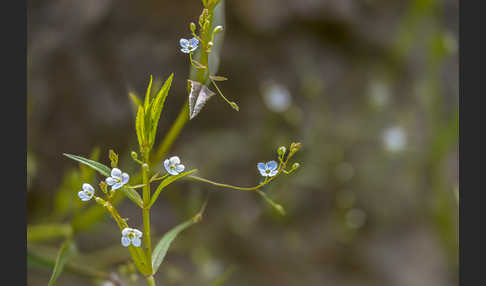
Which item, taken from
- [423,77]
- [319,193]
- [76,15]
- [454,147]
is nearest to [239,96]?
[319,193]

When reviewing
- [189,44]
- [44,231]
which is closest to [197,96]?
[189,44]

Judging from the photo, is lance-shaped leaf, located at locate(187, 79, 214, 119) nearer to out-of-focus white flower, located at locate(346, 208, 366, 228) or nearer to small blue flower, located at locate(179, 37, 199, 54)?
small blue flower, located at locate(179, 37, 199, 54)

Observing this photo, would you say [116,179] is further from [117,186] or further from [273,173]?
[273,173]

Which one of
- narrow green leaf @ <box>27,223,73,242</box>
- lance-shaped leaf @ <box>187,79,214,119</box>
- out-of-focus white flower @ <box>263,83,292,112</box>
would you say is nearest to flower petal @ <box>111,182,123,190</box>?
lance-shaped leaf @ <box>187,79,214,119</box>

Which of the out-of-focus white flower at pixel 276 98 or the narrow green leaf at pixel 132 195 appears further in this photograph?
the out-of-focus white flower at pixel 276 98

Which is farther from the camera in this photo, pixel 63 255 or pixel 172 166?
pixel 63 255

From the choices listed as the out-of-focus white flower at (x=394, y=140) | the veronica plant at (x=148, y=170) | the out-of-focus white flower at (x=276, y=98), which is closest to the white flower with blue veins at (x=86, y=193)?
the veronica plant at (x=148, y=170)

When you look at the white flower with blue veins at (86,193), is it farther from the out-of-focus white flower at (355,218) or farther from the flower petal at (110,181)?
the out-of-focus white flower at (355,218)
